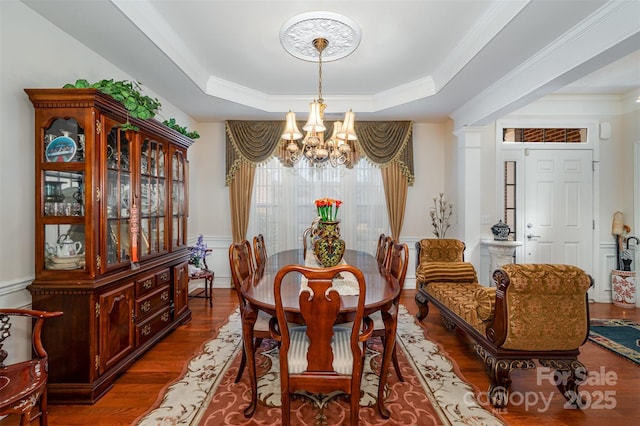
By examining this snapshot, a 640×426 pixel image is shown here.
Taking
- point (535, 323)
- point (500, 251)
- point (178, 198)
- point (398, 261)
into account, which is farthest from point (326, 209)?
point (500, 251)

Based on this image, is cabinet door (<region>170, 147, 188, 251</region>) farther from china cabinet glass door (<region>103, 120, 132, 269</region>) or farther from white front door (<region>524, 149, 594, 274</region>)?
white front door (<region>524, 149, 594, 274</region>)

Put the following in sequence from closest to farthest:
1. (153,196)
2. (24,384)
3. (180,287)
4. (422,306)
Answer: (24,384) < (153,196) < (180,287) < (422,306)

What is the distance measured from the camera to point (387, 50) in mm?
3006

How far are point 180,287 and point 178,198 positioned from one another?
1003 millimetres

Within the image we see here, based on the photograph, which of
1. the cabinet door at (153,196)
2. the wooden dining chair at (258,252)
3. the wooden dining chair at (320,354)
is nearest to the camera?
the wooden dining chair at (320,354)

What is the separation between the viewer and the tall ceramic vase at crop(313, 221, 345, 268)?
2314mm

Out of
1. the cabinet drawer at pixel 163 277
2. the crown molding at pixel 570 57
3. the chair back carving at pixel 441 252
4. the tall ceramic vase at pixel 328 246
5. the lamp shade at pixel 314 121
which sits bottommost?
the cabinet drawer at pixel 163 277

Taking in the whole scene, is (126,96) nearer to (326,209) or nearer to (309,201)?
(326,209)

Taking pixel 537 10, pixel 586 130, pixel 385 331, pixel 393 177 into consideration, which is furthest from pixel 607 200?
pixel 385 331

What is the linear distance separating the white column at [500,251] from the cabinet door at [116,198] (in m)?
4.13

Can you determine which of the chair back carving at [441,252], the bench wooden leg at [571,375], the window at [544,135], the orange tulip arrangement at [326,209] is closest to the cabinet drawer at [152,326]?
the orange tulip arrangement at [326,209]

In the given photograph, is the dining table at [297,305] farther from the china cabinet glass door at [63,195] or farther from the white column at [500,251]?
the white column at [500,251]

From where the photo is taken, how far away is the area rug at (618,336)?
108 inches

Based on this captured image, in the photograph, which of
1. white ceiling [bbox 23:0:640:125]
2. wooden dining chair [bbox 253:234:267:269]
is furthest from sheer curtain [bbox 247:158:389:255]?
wooden dining chair [bbox 253:234:267:269]
